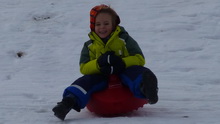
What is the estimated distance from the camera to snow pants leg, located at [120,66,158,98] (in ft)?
11.7

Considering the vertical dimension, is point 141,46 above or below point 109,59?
below

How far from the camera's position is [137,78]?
373 cm

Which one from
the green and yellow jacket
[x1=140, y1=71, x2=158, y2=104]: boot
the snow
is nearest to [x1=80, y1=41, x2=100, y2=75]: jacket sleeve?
the green and yellow jacket

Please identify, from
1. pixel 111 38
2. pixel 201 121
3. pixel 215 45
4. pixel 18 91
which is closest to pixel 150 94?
pixel 201 121

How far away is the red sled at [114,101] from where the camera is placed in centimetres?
392

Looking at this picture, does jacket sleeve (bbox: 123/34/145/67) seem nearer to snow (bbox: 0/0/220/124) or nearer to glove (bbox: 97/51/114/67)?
glove (bbox: 97/51/114/67)

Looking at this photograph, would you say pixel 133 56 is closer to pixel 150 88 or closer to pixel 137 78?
pixel 137 78

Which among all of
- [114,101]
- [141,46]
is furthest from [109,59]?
[141,46]

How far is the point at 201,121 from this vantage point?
11.5 ft

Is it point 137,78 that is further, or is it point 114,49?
point 114,49

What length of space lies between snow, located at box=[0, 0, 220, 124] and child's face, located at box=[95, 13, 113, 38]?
0.76m

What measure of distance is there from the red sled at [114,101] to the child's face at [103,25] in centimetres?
42

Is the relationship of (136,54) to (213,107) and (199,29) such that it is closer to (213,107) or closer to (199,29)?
(213,107)

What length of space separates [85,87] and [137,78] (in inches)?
18.9
